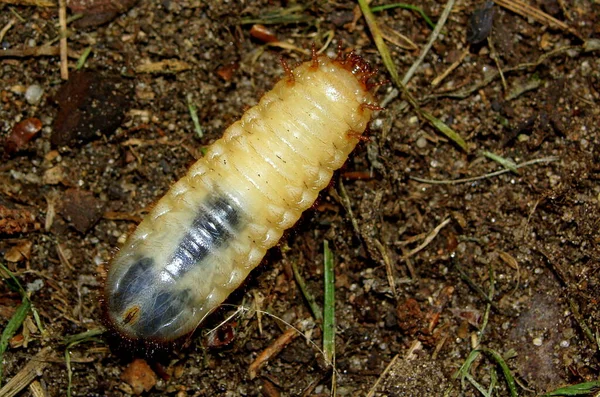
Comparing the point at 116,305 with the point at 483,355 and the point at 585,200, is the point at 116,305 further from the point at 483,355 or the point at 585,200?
the point at 585,200

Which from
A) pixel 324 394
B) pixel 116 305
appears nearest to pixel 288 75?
pixel 116 305

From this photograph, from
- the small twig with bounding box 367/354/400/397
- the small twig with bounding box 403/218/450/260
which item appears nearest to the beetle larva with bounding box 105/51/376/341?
the small twig with bounding box 403/218/450/260

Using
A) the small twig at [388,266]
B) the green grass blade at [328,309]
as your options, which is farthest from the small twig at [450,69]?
the green grass blade at [328,309]

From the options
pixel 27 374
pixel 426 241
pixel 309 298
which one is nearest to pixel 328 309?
pixel 309 298

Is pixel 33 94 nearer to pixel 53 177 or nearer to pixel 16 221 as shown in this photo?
pixel 53 177

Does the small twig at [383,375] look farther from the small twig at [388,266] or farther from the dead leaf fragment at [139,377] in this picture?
the dead leaf fragment at [139,377]

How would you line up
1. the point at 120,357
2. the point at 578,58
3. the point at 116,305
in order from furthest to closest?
1. the point at 578,58
2. the point at 120,357
3. the point at 116,305

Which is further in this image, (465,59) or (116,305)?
(465,59)
